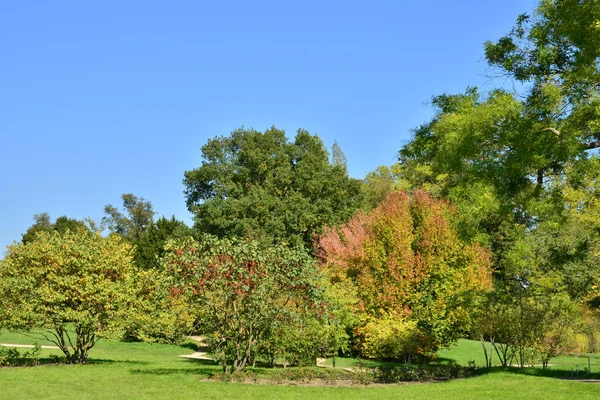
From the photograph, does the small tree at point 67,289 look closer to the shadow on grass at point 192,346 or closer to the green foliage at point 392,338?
the green foliage at point 392,338

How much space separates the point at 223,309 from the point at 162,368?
138 inches

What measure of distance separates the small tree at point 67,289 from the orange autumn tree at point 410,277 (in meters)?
10.2

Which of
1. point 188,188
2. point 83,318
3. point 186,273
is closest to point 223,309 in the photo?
point 186,273

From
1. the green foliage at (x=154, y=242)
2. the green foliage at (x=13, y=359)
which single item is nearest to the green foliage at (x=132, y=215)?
the green foliage at (x=154, y=242)

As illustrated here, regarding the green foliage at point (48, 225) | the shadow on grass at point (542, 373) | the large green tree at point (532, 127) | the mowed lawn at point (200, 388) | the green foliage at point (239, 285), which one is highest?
the green foliage at point (48, 225)

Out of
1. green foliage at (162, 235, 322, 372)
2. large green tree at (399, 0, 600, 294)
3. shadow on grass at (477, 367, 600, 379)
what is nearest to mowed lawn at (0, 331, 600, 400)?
shadow on grass at (477, 367, 600, 379)

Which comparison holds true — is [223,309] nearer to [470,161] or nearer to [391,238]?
[470,161]

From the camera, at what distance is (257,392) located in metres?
13.7

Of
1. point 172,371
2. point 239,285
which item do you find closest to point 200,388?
point 239,285

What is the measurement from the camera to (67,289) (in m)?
19.5

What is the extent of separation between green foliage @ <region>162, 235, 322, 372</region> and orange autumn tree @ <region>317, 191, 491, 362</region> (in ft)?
24.6

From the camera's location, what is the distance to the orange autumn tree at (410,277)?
24562 mm

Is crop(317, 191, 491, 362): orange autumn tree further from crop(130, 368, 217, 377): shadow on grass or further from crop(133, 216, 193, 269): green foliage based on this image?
crop(133, 216, 193, 269): green foliage

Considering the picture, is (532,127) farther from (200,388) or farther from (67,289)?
(67,289)
